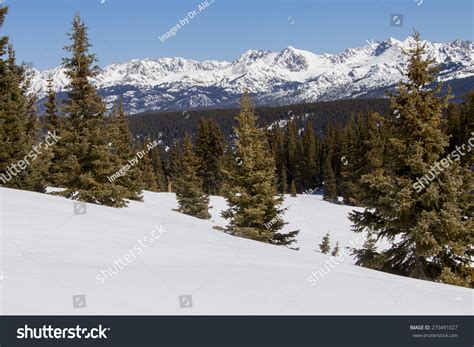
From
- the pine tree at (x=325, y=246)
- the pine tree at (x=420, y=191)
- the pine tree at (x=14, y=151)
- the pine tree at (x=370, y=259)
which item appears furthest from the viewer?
the pine tree at (x=325, y=246)

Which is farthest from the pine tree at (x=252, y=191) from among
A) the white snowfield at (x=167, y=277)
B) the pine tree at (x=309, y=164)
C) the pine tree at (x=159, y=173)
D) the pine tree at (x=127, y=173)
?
the pine tree at (x=309, y=164)

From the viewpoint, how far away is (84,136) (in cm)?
2264

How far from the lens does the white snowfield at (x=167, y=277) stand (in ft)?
19.0

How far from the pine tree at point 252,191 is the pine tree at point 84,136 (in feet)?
21.3

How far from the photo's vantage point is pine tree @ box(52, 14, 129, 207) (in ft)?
74.4

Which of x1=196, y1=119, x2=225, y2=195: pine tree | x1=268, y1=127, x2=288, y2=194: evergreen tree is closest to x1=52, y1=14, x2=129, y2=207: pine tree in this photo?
x1=196, y1=119, x2=225, y2=195: pine tree

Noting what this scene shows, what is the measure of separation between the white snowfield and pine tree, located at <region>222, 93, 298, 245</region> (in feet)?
30.9

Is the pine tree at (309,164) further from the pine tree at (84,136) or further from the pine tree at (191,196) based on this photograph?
the pine tree at (84,136)

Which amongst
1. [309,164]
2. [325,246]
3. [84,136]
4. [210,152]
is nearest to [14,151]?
[84,136]

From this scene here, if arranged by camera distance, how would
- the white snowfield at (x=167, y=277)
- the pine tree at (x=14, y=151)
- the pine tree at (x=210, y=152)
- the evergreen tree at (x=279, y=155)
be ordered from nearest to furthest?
the white snowfield at (x=167, y=277) < the pine tree at (x=14, y=151) < the pine tree at (x=210, y=152) < the evergreen tree at (x=279, y=155)

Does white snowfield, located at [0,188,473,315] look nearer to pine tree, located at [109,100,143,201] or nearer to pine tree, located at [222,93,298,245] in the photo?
pine tree, located at [222,93,298,245]

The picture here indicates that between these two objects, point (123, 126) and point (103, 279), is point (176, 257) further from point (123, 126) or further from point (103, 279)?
point (123, 126)

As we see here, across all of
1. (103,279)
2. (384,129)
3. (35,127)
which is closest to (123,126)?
(35,127)
